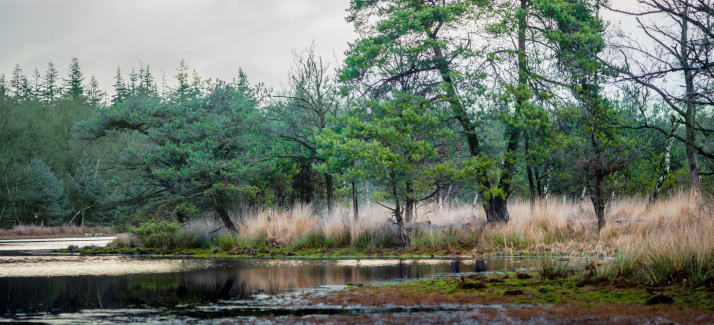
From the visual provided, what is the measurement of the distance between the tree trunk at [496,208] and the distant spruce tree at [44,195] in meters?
39.0

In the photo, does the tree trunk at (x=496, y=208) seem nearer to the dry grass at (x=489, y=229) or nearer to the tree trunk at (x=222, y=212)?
the dry grass at (x=489, y=229)

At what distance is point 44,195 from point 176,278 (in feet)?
133

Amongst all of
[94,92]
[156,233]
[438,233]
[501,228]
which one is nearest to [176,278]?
[438,233]

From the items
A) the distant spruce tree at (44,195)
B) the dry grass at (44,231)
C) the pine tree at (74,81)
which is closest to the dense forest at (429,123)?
the dry grass at (44,231)

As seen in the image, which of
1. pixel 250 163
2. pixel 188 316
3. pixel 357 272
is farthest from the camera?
pixel 250 163

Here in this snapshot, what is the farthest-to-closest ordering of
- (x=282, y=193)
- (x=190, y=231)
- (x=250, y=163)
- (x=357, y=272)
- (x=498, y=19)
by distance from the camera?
(x=282, y=193) → (x=250, y=163) → (x=190, y=231) → (x=498, y=19) → (x=357, y=272)

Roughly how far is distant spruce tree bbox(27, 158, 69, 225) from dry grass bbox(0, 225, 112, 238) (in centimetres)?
241

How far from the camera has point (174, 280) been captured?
10438 millimetres

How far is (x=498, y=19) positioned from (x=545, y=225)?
6.64 m

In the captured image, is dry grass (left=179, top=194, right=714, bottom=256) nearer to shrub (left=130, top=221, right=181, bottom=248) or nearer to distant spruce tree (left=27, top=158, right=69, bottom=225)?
shrub (left=130, top=221, right=181, bottom=248)

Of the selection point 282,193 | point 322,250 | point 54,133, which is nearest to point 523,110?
point 322,250

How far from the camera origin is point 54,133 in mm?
55594

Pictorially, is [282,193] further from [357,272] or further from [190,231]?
[357,272]

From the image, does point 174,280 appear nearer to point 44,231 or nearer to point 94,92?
point 44,231
